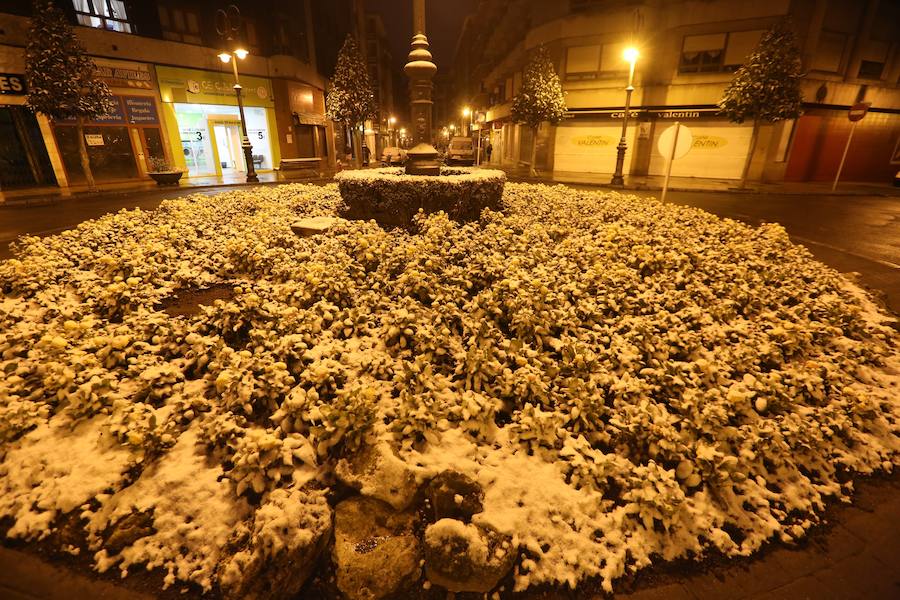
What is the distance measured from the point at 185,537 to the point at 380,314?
271 centimetres

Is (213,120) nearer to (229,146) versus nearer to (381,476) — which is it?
(229,146)

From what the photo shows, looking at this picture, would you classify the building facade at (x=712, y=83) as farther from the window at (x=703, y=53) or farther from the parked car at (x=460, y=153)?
the parked car at (x=460, y=153)

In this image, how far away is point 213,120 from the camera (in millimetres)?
25781

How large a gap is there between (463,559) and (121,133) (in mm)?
26490

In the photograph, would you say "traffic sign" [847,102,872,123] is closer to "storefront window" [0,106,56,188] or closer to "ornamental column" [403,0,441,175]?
"ornamental column" [403,0,441,175]

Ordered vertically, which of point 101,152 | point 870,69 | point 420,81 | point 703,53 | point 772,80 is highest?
point 703,53

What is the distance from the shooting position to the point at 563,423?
3.15 m

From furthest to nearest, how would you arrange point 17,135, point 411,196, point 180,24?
point 180,24 → point 17,135 → point 411,196

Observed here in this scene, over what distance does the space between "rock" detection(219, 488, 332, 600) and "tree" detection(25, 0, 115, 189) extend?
21.2m

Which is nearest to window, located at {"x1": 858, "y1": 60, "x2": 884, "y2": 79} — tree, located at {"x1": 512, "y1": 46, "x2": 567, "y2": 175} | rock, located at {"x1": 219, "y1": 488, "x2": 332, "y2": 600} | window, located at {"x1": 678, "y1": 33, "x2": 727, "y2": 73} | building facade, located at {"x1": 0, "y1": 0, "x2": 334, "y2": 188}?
window, located at {"x1": 678, "y1": 33, "x2": 727, "y2": 73}

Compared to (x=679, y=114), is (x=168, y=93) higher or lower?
higher

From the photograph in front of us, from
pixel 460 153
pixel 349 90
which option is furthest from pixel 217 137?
pixel 460 153

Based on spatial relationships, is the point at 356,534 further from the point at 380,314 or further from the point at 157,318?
the point at 157,318

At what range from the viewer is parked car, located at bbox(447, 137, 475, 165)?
29.6 metres
